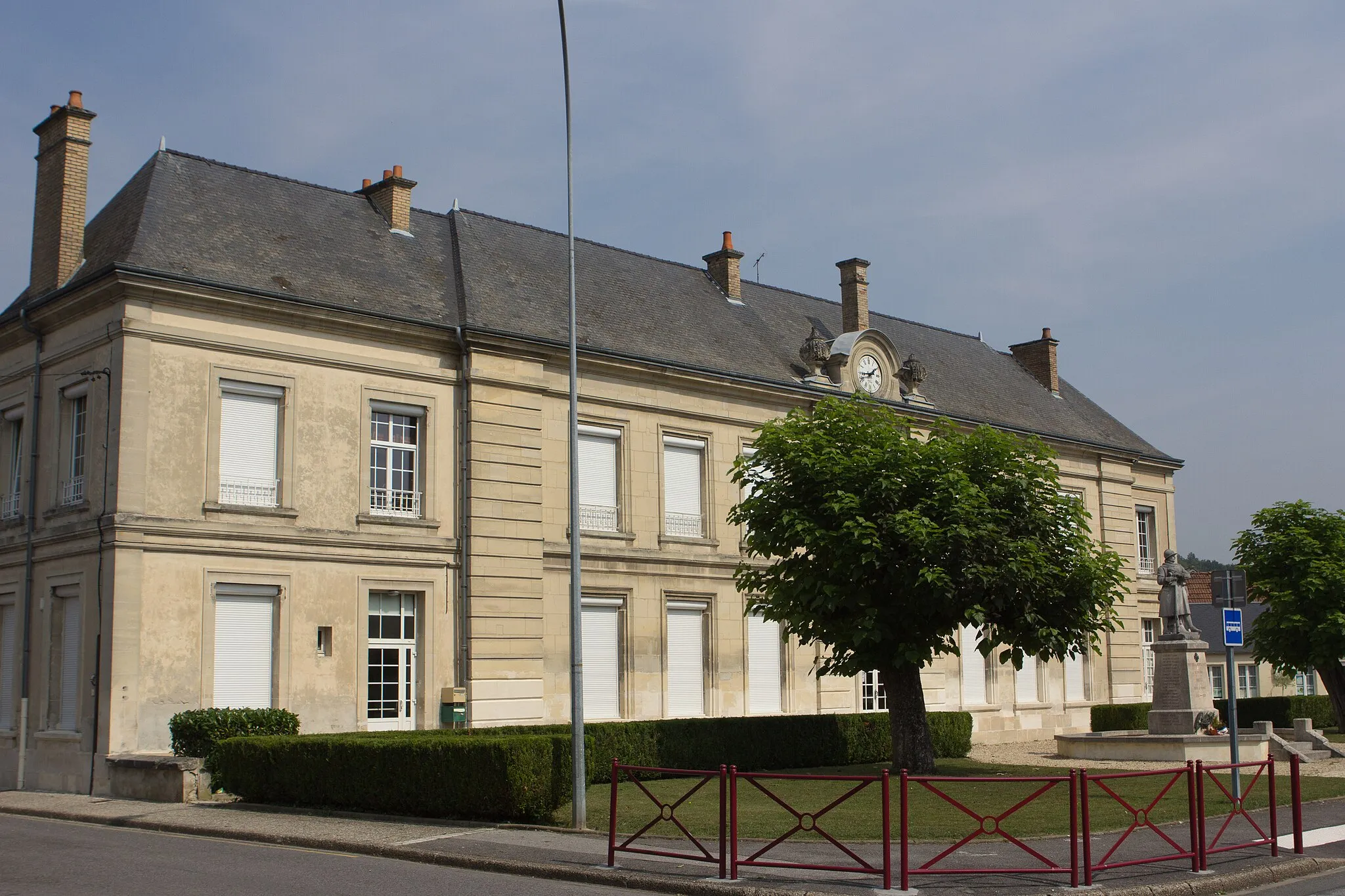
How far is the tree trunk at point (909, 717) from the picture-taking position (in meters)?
20.3

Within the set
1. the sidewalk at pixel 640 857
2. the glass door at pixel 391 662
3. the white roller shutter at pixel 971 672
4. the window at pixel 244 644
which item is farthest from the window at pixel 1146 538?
the window at pixel 244 644

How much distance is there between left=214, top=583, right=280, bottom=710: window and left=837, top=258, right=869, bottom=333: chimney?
15410 millimetres

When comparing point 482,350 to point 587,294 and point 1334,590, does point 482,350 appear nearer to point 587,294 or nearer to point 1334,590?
point 587,294

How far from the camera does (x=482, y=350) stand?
22328mm

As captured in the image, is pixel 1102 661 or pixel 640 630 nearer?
pixel 640 630

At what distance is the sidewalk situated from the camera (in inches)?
399

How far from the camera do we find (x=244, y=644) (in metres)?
19.5

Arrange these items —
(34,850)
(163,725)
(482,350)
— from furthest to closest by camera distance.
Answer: (482,350) → (163,725) → (34,850)

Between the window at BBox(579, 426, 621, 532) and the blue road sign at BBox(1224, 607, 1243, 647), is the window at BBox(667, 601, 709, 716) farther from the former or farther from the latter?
the blue road sign at BBox(1224, 607, 1243, 647)

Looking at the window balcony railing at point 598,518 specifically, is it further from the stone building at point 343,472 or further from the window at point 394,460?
the window at point 394,460

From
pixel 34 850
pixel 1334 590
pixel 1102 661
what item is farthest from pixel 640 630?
pixel 1334 590

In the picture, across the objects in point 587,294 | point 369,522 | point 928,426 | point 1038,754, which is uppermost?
point 587,294

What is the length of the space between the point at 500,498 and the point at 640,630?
3.76 meters

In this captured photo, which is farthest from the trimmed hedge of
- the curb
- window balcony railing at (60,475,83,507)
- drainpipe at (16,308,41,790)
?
drainpipe at (16,308,41,790)
